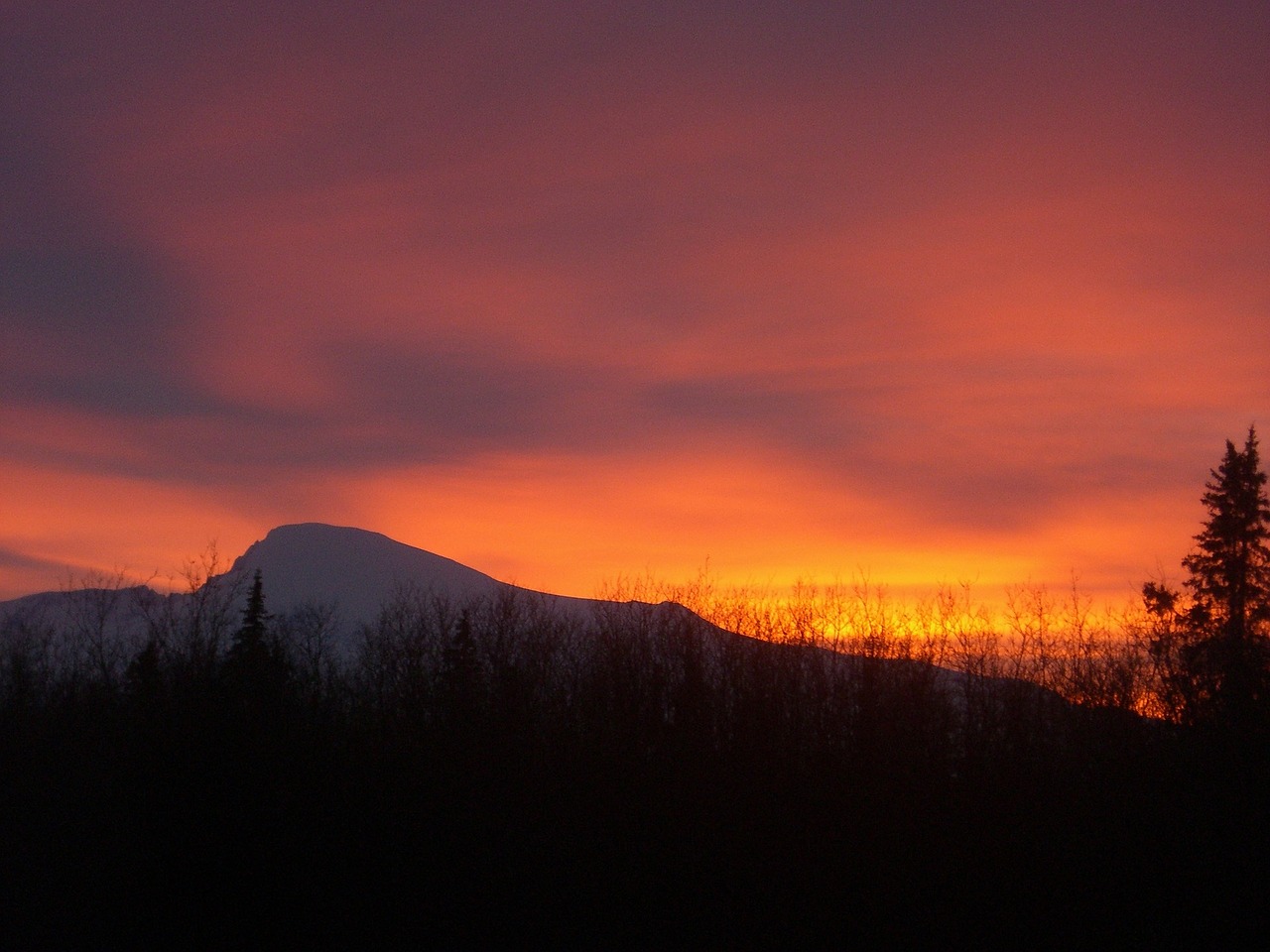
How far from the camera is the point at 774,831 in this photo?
54.9 ft

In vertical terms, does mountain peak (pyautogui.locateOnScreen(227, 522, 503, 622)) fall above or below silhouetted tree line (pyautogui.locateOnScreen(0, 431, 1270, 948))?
above

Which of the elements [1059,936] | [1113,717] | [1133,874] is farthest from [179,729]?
[1113,717]

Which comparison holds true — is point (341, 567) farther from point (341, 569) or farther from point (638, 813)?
point (638, 813)

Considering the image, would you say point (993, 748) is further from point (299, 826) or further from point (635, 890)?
point (299, 826)

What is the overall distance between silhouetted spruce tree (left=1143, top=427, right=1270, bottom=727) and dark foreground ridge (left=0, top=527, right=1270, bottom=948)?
0.71 meters

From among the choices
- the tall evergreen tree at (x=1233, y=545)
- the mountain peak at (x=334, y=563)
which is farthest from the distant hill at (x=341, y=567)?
the tall evergreen tree at (x=1233, y=545)

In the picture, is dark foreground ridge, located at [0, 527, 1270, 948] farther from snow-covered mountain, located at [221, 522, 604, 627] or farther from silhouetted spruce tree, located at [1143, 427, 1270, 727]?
snow-covered mountain, located at [221, 522, 604, 627]

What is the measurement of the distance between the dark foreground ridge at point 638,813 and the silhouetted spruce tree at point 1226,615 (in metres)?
0.71

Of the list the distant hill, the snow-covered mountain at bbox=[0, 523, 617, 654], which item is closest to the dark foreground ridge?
the snow-covered mountain at bbox=[0, 523, 617, 654]

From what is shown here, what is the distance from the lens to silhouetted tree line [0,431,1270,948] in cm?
1409

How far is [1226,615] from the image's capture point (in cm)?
2881

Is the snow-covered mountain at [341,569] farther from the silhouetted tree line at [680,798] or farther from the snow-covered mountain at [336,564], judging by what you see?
the silhouetted tree line at [680,798]

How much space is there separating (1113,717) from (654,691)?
10.1 metres

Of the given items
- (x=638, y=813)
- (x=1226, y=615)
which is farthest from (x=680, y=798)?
(x=1226, y=615)
